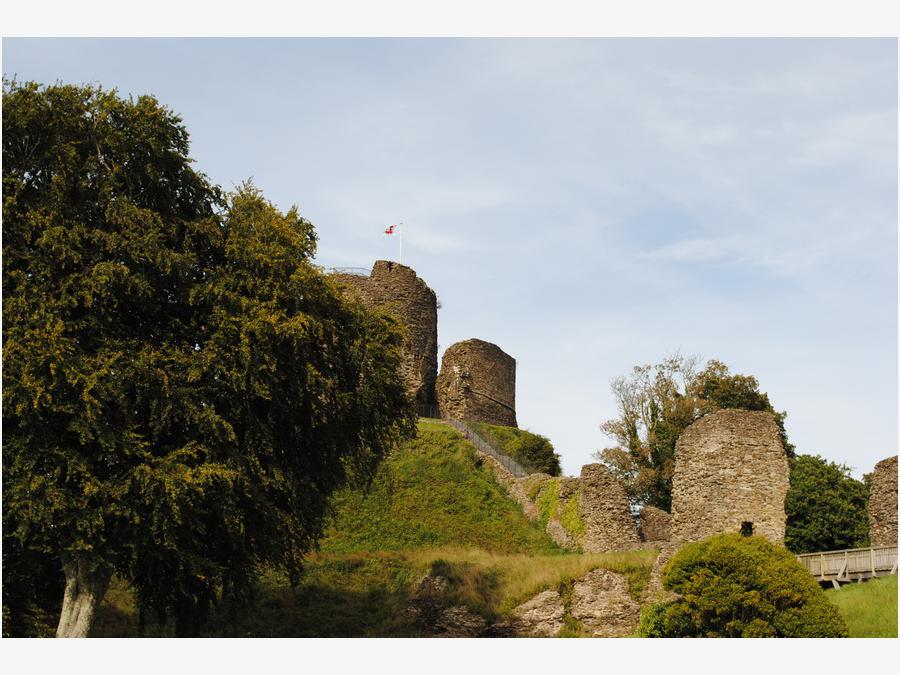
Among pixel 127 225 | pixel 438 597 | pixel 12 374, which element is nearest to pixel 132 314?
pixel 127 225

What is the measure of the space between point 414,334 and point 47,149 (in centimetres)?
3084

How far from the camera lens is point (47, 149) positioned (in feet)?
57.2

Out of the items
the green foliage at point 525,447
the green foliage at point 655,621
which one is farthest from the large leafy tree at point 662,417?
the green foliage at point 655,621

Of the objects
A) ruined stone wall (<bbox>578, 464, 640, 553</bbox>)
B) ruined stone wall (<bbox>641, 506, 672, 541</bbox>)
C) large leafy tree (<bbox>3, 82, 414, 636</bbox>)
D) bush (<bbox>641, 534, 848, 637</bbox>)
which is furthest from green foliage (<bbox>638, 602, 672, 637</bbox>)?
ruined stone wall (<bbox>641, 506, 672, 541</bbox>)

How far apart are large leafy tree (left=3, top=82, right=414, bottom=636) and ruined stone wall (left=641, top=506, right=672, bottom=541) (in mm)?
16083

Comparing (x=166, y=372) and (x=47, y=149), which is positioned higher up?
(x=47, y=149)

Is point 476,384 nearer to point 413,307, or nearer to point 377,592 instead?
point 413,307

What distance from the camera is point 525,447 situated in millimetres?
43250

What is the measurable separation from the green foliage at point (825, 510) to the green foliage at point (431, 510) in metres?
8.94

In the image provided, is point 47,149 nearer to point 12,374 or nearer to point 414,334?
point 12,374

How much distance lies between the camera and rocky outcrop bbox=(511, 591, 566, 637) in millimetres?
22812

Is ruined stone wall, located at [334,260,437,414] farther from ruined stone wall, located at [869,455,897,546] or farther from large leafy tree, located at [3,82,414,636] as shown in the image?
ruined stone wall, located at [869,455,897,546]

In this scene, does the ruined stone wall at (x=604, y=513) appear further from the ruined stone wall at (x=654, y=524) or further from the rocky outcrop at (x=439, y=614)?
the rocky outcrop at (x=439, y=614)

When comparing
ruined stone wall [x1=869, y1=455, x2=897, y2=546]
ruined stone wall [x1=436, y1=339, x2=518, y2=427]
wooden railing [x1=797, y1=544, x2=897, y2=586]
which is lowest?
wooden railing [x1=797, y1=544, x2=897, y2=586]
